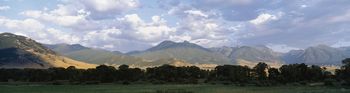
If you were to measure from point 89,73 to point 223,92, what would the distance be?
110 m

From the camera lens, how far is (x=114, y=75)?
7751 inches

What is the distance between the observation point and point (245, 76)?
18362cm

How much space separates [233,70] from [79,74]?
6632cm

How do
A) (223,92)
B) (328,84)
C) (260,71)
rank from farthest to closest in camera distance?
(260,71) → (328,84) → (223,92)

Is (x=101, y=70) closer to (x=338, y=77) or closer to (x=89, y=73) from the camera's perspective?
(x=89, y=73)

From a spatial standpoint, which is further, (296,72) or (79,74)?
(79,74)

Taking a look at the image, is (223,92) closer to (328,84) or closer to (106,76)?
(328,84)


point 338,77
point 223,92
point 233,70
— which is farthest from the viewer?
point 233,70

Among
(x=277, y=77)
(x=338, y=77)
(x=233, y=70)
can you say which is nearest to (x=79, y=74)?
(x=233, y=70)

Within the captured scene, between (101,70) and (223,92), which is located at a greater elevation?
(101,70)

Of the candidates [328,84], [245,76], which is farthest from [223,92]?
[245,76]

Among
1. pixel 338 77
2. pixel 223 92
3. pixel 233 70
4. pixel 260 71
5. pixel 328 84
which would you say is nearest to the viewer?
pixel 223 92

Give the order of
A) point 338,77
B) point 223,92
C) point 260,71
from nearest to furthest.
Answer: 1. point 223,92
2. point 338,77
3. point 260,71

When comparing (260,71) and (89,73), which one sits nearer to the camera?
(260,71)
